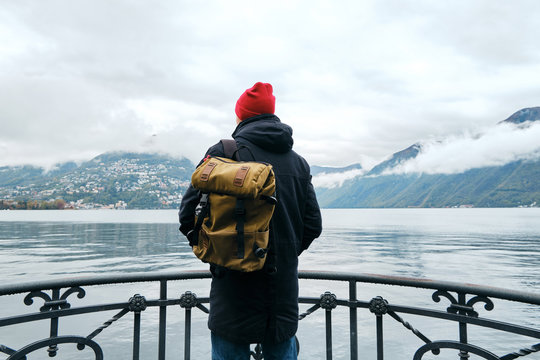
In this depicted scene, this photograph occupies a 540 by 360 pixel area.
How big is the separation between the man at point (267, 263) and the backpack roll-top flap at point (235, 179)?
0.65 feet

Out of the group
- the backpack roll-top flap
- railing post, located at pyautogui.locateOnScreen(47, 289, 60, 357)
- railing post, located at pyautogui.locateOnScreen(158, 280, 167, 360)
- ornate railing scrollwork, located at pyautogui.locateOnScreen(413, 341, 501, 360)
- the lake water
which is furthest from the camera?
the lake water

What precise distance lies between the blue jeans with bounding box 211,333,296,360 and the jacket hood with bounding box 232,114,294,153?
1.19 meters

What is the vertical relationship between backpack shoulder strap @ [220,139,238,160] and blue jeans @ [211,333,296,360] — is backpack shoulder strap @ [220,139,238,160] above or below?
above

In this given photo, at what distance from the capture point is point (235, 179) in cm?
200

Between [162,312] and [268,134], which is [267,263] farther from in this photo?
[162,312]

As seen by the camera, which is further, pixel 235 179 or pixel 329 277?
pixel 329 277

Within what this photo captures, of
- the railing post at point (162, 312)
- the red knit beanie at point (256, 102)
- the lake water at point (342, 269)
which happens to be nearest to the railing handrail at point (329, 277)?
the railing post at point (162, 312)

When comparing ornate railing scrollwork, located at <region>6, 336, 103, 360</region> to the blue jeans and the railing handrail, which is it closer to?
the railing handrail

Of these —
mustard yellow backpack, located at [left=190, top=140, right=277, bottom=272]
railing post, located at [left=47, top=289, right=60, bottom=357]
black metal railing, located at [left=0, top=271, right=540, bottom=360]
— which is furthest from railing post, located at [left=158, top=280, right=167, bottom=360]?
mustard yellow backpack, located at [left=190, top=140, right=277, bottom=272]

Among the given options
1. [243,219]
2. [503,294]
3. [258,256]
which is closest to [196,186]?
[243,219]

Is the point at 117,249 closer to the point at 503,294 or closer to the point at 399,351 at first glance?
the point at 399,351

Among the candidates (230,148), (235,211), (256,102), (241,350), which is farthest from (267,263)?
(256,102)

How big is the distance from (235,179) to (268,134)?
49 cm

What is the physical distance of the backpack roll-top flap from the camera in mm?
1985
